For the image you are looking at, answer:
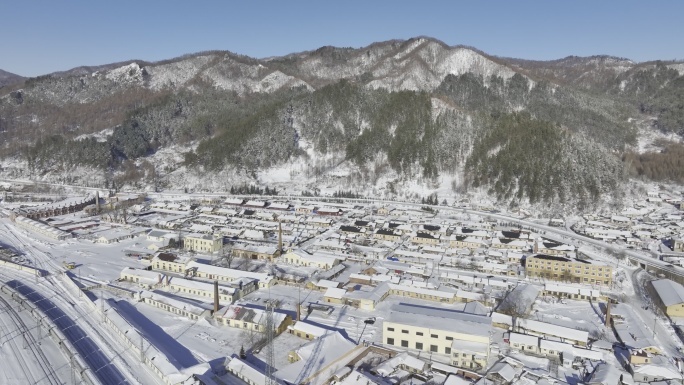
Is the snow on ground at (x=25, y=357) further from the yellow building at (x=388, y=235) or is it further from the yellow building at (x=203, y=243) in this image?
the yellow building at (x=388, y=235)

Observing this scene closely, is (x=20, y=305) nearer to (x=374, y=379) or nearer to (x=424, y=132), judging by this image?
(x=374, y=379)

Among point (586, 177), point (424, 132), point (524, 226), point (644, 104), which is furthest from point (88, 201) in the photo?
point (644, 104)

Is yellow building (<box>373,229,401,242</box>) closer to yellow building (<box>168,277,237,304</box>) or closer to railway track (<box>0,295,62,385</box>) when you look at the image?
yellow building (<box>168,277,237,304</box>)

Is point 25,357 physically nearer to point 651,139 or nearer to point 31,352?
point 31,352

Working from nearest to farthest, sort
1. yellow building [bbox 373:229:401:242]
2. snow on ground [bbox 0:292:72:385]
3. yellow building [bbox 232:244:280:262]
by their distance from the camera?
snow on ground [bbox 0:292:72:385] < yellow building [bbox 232:244:280:262] < yellow building [bbox 373:229:401:242]

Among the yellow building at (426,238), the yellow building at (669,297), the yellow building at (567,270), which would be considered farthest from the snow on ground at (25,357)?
the yellow building at (669,297)

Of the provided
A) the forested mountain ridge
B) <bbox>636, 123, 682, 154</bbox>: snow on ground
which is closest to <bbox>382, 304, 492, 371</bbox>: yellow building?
the forested mountain ridge

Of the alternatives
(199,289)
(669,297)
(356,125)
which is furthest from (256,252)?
(356,125)
